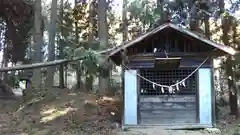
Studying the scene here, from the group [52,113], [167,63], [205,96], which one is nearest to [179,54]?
[167,63]

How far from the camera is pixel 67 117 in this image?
545 inches

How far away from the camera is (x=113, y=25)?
29.9m

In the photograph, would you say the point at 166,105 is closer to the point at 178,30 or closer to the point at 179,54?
the point at 179,54

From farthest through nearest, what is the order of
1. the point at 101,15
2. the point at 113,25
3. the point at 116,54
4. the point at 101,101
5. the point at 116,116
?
the point at 113,25 → the point at 101,15 → the point at 101,101 → the point at 116,116 → the point at 116,54

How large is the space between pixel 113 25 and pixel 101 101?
14346 millimetres

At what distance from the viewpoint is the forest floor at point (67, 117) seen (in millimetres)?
12359

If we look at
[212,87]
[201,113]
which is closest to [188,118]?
[201,113]

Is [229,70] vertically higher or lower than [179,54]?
lower

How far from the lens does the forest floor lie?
1236 centimetres

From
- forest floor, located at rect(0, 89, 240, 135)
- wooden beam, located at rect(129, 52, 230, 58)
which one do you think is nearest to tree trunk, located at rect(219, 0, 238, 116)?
forest floor, located at rect(0, 89, 240, 135)

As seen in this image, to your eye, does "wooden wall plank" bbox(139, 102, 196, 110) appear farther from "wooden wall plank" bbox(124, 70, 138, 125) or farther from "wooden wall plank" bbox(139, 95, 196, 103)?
"wooden wall plank" bbox(124, 70, 138, 125)

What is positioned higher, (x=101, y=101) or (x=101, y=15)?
(x=101, y=15)

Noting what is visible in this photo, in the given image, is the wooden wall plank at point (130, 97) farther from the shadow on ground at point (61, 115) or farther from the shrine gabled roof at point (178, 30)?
the shrine gabled roof at point (178, 30)

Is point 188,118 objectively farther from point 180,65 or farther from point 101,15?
point 101,15
